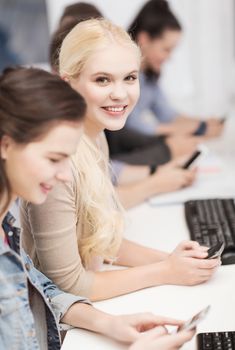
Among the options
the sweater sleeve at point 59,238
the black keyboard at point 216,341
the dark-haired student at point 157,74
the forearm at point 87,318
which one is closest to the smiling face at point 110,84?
the sweater sleeve at point 59,238

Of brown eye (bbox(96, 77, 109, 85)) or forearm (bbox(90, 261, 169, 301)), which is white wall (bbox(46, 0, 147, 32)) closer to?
brown eye (bbox(96, 77, 109, 85))

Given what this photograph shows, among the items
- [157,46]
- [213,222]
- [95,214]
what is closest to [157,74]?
[157,46]

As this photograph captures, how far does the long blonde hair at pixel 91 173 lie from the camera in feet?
3.92

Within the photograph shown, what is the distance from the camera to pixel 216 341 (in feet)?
3.09

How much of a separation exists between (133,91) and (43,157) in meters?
0.45

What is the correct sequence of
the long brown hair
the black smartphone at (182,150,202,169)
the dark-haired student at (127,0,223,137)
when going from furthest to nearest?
the dark-haired student at (127,0,223,137) < the black smartphone at (182,150,202,169) < the long brown hair

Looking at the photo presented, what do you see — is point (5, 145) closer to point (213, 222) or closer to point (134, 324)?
point (134, 324)

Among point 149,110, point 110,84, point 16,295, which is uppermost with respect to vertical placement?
point 110,84

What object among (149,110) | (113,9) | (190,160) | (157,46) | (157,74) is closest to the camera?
(190,160)

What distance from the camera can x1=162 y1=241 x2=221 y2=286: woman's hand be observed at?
3.83 ft

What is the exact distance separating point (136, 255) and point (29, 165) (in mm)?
525

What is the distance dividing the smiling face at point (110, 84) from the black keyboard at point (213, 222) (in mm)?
341

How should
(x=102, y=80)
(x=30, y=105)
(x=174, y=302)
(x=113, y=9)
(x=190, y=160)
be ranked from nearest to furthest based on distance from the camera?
(x=30, y=105), (x=174, y=302), (x=102, y=80), (x=190, y=160), (x=113, y=9)

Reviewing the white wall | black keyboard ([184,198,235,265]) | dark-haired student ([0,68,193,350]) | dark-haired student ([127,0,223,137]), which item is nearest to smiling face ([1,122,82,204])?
dark-haired student ([0,68,193,350])
